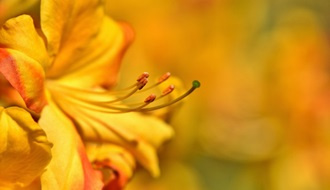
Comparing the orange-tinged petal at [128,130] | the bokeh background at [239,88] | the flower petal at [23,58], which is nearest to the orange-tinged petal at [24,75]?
the flower petal at [23,58]

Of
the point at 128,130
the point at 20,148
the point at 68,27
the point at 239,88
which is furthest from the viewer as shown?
the point at 239,88

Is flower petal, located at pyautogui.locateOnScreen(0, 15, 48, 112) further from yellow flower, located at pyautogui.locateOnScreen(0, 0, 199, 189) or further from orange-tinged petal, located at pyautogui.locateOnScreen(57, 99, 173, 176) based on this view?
orange-tinged petal, located at pyautogui.locateOnScreen(57, 99, 173, 176)

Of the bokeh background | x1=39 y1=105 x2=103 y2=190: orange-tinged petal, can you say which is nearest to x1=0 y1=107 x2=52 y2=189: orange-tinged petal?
Answer: x1=39 y1=105 x2=103 y2=190: orange-tinged petal

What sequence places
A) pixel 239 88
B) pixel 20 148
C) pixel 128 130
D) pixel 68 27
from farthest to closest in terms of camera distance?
pixel 239 88, pixel 128 130, pixel 68 27, pixel 20 148

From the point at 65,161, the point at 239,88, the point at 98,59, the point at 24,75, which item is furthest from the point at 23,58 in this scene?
the point at 239,88

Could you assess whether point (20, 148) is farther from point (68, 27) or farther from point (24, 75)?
point (68, 27)

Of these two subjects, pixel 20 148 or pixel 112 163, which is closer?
pixel 20 148

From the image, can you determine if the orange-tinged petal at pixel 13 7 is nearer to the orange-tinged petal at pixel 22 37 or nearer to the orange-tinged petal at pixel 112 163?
the orange-tinged petal at pixel 22 37
